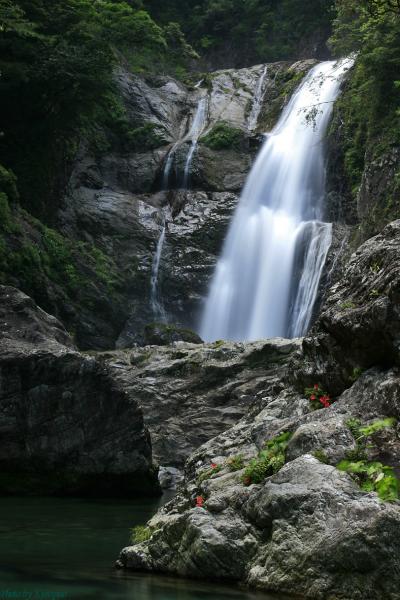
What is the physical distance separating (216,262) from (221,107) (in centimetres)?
1182

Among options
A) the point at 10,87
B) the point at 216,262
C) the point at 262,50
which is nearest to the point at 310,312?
the point at 216,262

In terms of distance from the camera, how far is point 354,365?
7734 mm

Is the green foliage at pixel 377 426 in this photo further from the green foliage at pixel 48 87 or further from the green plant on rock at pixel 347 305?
the green foliage at pixel 48 87

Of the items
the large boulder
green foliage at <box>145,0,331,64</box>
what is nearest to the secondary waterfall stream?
green foliage at <box>145,0,331,64</box>

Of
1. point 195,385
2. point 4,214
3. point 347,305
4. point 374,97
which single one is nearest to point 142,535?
point 347,305

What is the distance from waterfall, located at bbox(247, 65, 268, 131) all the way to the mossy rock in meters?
15.4

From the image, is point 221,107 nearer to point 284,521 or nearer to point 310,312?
point 310,312

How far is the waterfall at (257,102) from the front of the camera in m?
35.7

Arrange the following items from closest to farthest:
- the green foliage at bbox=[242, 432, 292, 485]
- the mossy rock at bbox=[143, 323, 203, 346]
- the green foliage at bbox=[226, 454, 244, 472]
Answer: the green foliage at bbox=[242, 432, 292, 485]
the green foliage at bbox=[226, 454, 244, 472]
the mossy rock at bbox=[143, 323, 203, 346]

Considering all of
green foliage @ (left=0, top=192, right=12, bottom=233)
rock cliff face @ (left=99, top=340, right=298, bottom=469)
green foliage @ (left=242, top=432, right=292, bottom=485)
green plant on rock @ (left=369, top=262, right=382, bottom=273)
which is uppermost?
green plant on rock @ (left=369, top=262, right=382, bottom=273)

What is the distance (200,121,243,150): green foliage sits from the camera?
32.4m

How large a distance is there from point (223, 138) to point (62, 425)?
72.5 ft

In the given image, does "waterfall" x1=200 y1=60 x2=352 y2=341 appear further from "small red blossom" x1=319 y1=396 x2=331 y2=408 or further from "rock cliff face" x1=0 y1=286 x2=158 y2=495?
"small red blossom" x1=319 y1=396 x2=331 y2=408

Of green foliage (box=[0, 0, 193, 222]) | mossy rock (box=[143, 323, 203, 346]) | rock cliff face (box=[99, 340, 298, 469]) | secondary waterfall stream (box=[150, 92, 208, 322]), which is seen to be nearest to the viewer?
rock cliff face (box=[99, 340, 298, 469])
